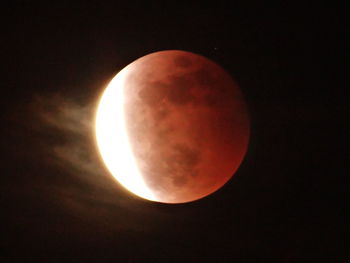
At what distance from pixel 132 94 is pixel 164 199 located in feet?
4.10

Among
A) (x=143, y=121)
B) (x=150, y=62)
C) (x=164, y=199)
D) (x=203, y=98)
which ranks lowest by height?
(x=164, y=199)

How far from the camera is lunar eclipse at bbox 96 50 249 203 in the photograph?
183 inches

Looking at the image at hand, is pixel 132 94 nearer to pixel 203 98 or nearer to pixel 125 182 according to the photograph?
pixel 203 98

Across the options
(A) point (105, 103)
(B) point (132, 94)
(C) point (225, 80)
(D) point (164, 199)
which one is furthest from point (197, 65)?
(D) point (164, 199)

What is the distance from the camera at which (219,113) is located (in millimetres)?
4812

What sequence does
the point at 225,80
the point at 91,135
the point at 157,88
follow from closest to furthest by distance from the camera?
1. the point at 157,88
2. the point at 225,80
3. the point at 91,135

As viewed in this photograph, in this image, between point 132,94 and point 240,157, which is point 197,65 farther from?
point 240,157

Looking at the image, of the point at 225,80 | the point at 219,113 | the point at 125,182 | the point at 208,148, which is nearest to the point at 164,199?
the point at 125,182

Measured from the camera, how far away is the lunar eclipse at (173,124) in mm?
4660

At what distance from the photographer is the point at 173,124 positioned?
463 cm

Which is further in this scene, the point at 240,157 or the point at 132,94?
the point at 240,157

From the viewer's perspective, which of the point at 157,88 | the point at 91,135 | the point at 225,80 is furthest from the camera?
the point at 91,135

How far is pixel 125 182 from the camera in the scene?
5.18m

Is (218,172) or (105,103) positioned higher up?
(105,103)
